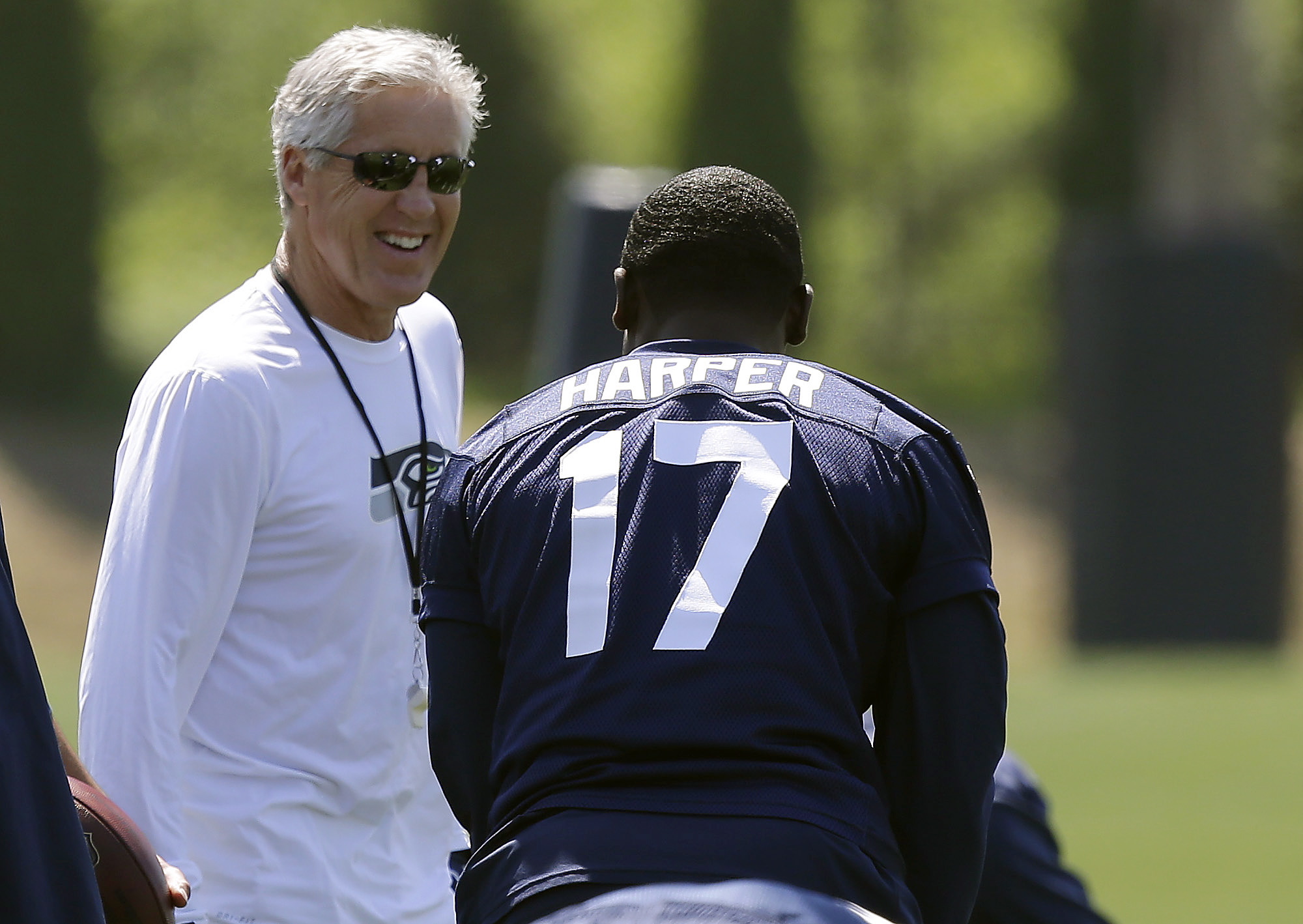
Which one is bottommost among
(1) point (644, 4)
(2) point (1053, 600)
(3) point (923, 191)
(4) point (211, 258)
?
(2) point (1053, 600)

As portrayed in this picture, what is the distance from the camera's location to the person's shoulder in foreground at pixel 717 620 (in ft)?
7.29

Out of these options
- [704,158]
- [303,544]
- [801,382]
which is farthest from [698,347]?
[704,158]

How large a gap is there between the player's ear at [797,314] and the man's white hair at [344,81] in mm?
828

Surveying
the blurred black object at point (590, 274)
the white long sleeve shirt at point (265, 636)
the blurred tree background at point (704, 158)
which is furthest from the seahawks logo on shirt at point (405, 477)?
the blurred tree background at point (704, 158)

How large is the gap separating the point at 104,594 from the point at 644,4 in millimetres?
26583

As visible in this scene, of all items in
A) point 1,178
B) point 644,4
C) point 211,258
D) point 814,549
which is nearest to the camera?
point 814,549

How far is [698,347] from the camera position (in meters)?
2.51

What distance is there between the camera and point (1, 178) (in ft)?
71.7

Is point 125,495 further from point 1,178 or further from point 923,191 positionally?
point 923,191

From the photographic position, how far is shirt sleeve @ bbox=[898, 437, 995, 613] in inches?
91.9

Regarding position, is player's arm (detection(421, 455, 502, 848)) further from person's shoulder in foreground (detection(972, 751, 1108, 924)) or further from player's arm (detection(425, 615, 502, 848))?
person's shoulder in foreground (detection(972, 751, 1108, 924))

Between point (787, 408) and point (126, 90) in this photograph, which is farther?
point (126, 90)

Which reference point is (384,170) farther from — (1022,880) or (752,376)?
(1022,880)

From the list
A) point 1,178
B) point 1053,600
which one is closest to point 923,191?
point 1053,600
